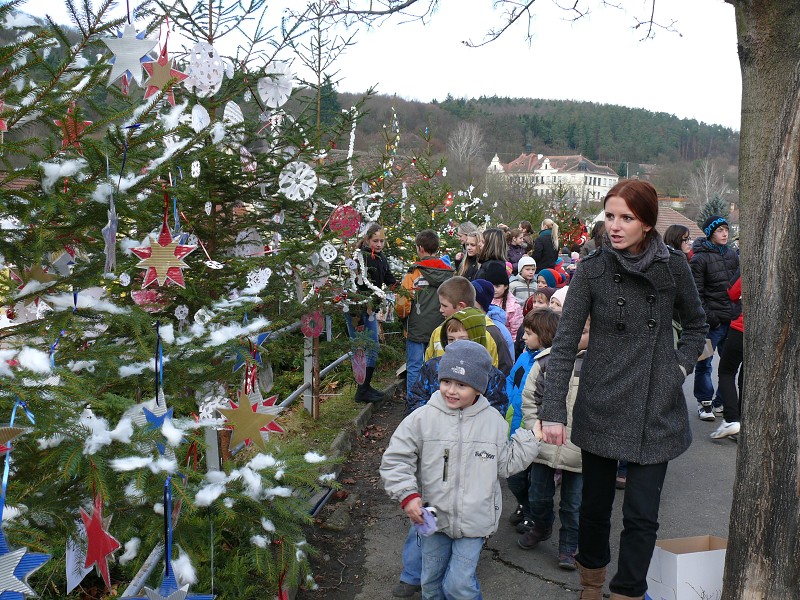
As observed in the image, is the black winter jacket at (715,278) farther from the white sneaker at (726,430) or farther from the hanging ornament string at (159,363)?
the hanging ornament string at (159,363)

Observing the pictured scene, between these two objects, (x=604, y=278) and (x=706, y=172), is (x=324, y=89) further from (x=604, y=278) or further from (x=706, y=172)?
(x=706, y=172)

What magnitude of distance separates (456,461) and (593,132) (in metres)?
117

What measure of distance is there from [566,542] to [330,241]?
2.81 meters

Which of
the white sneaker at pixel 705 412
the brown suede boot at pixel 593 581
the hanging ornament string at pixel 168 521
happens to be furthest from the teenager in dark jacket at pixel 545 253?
the hanging ornament string at pixel 168 521

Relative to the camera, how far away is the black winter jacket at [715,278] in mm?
7695

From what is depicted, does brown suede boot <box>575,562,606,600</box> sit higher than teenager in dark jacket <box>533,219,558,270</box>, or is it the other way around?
teenager in dark jacket <box>533,219,558,270</box>

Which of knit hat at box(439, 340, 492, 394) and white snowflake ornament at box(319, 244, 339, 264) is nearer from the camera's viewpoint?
knit hat at box(439, 340, 492, 394)

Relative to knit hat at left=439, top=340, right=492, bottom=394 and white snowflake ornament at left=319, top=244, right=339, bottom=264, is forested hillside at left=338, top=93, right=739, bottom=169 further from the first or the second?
knit hat at left=439, top=340, right=492, bottom=394

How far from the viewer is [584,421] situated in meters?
3.46

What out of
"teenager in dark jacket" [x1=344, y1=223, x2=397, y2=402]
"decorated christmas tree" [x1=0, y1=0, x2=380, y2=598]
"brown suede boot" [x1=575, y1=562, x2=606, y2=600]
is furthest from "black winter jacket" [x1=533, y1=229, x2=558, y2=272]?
"brown suede boot" [x1=575, y1=562, x2=606, y2=600]

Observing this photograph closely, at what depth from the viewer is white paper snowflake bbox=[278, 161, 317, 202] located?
4.68m

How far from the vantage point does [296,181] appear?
4.71 meters

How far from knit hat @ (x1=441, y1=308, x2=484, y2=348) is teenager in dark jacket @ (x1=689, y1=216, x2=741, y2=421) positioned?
3994 millimetres

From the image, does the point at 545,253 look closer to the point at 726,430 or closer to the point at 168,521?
the point at 726,430
